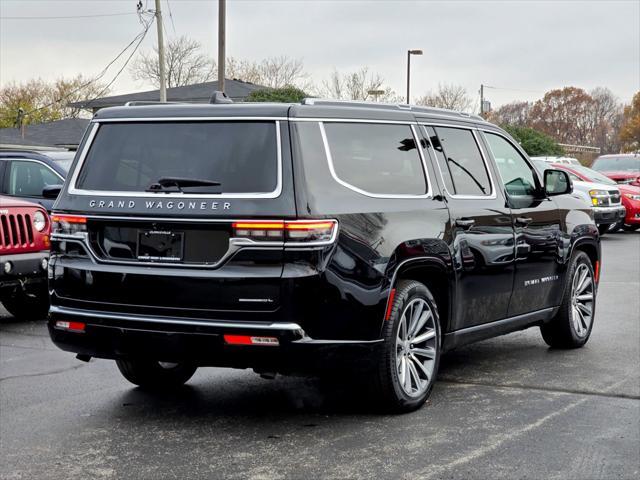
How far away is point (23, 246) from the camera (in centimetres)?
983

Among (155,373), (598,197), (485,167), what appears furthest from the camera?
(598,197)

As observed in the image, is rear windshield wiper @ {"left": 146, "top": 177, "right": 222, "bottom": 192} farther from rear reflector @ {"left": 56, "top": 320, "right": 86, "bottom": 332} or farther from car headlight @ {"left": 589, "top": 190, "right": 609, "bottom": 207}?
car headlight @ {"left": 589, "top": 190, "right": 609, "bottom": 207}

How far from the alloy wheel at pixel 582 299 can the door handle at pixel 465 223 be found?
6.12 feet

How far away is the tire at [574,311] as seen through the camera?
817 centimetres

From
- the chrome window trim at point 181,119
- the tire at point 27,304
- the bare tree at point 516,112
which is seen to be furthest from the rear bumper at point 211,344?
the bare tree at point 516,112

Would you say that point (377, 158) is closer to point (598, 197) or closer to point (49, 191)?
point (49, 191)

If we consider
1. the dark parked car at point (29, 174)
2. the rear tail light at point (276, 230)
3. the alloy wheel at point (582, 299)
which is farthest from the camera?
the dark parked car at point (29, 174)

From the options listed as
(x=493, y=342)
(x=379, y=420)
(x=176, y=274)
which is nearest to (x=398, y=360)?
(x=379, y=420)

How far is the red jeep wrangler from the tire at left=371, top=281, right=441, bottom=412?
486 cm

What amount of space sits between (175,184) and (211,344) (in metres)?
0.91

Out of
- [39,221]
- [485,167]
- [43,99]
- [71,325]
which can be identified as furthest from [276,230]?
[43,99]

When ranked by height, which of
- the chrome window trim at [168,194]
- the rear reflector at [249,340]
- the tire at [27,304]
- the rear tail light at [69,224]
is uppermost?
the chrome window trim at [168,194]

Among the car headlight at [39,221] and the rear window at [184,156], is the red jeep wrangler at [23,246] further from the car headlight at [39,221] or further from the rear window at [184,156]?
the rear window at [184,156]

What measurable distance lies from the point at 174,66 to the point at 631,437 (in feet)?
261
